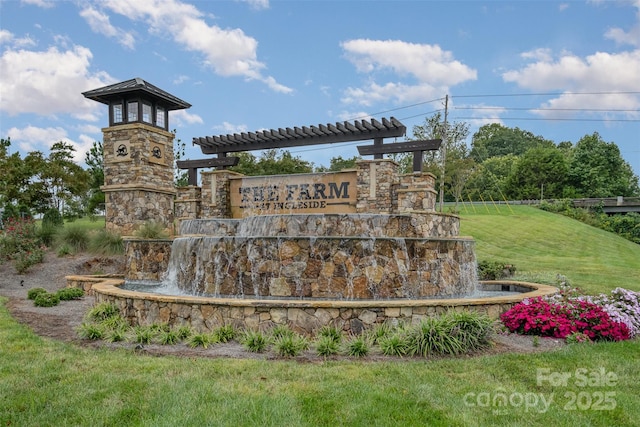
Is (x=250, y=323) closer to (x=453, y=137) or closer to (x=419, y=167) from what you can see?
(x=419, y=167)

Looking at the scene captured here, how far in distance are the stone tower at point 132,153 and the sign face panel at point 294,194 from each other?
3.63 m

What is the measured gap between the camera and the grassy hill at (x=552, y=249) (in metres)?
13.8

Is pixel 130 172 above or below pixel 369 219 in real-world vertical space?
above

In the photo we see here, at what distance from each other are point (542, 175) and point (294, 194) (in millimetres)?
43342

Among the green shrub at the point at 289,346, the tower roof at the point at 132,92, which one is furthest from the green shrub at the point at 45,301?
the tower roof at the point at 132,92

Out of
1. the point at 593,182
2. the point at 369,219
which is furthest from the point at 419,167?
the point at 593,182

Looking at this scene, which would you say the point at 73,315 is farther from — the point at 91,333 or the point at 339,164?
the point at 339,164

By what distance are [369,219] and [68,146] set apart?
27.1 meters

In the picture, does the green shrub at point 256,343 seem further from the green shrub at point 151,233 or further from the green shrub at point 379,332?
the green shrub at point 151,233

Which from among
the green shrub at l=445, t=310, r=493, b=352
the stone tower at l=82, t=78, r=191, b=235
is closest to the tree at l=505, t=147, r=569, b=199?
the stone tower at l=82, t=78, r=191, b=235

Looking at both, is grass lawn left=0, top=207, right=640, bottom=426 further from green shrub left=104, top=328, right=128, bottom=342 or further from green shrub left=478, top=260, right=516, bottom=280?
green shrub left=478, top=260, right=516, bottom=280

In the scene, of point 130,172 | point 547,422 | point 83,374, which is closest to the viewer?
point 547,422

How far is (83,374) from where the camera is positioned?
14.3 ft

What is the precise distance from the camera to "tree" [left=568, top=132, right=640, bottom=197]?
4756 centimetres
